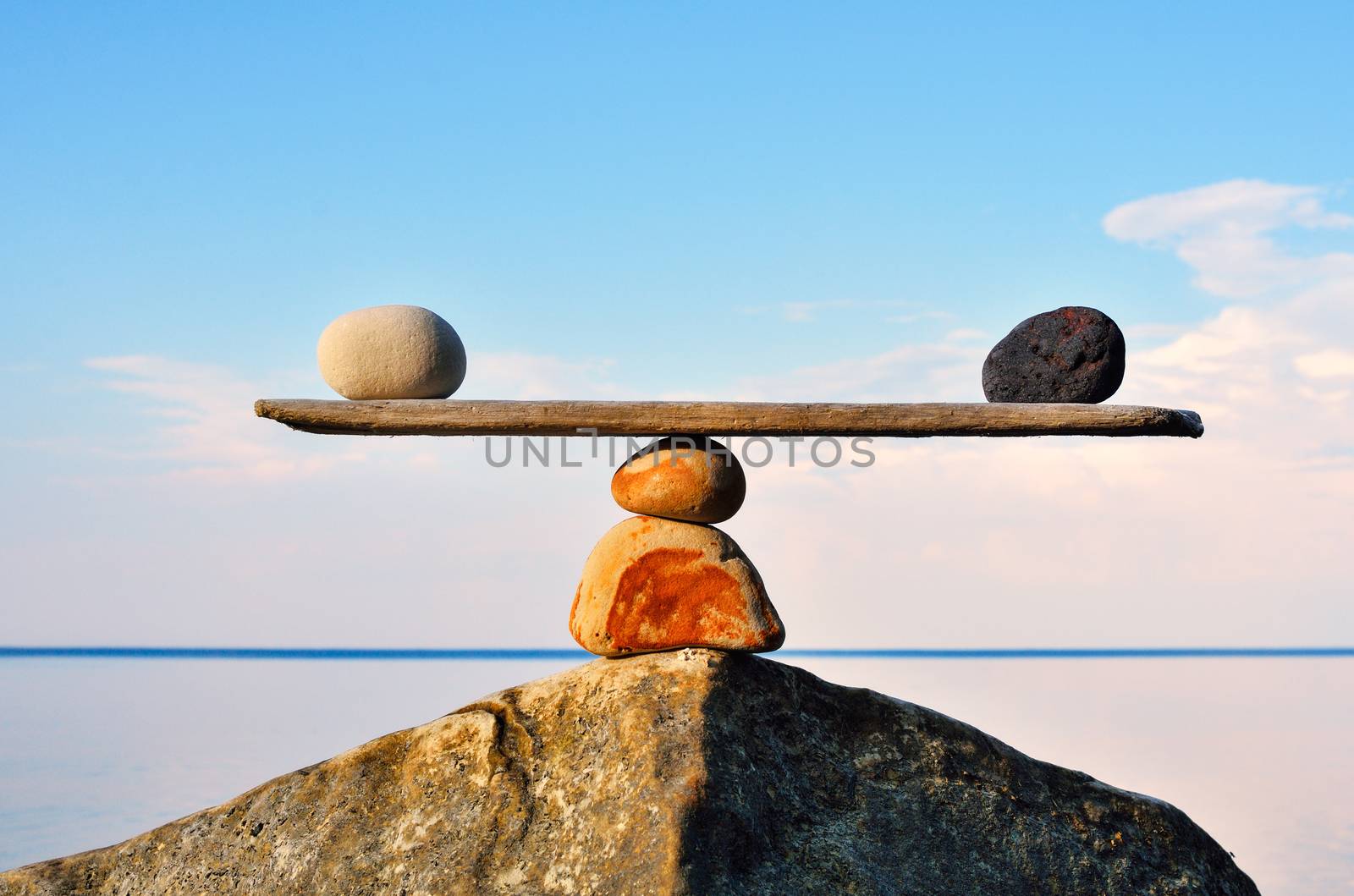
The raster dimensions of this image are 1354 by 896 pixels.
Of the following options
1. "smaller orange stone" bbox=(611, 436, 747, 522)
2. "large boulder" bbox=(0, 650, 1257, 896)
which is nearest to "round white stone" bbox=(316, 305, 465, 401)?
"smaller orange stone" bbox=(611, 436, 747, 522)

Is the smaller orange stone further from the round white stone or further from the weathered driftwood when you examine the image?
the round white stone

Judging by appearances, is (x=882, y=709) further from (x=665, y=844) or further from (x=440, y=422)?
(x=440, y=422)

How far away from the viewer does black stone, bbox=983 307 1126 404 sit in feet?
20.0

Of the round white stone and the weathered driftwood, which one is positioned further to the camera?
the round white stone

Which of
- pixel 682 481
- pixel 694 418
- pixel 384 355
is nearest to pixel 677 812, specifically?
pixel 682 481

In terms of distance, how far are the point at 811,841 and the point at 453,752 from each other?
1804mm

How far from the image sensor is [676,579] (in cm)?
574

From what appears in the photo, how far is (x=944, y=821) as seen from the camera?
561 centimetres

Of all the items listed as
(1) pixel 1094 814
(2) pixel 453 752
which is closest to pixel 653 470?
(2) pixel 453 752

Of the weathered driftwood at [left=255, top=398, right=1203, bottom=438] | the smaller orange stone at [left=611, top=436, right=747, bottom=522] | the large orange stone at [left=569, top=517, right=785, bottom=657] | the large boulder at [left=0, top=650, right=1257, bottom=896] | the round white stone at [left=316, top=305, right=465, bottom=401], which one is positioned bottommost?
the large boulder at [left=0, top=650, right=1257, bottom=896]

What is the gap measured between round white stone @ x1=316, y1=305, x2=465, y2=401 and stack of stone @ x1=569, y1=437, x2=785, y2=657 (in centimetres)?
122

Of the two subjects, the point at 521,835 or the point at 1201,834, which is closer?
the point at 521,835

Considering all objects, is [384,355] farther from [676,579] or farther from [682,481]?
[676,579]

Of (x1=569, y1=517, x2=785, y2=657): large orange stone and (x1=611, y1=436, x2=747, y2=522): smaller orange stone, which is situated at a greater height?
(x1=611, y1=436, x2=747, y2=522): smaller orange stone
